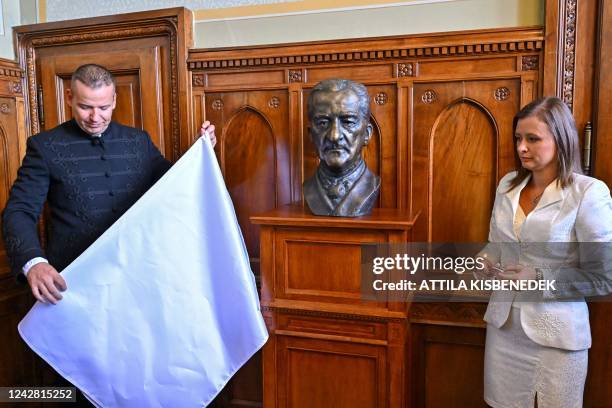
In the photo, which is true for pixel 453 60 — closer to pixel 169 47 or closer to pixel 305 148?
pixel 305 148

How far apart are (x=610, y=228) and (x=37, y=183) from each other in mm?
1976

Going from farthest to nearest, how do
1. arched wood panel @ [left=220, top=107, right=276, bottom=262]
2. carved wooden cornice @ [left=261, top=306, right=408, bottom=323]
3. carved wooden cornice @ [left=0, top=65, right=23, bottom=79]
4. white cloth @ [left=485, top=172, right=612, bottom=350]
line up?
carved wooden cornice @ [left=0, top=65, right=23, bottom=79] → arched wood panel @ [left=220, top=107, right=276, bottom=262] → carved wooden cornice @ [left=261, top=306, right=408, bottom=323] → white cloth @ [left=485, top=172, right=612, bottom=350]

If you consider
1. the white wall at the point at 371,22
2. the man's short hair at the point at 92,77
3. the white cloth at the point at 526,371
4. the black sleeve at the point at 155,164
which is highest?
the white wall at the point at 371,22

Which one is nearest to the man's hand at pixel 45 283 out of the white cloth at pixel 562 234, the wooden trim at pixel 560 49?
the white cloth at pixel 562 234

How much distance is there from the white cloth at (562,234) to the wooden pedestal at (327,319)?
384 mm

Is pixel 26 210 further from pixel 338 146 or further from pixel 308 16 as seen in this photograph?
pixel 308 16

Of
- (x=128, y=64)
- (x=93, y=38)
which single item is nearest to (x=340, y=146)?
(x=128, y=64)

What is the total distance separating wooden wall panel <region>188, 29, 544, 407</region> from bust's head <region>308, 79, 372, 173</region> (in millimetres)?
341

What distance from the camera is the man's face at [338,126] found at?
1.82 meters

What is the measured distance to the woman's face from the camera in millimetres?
1554

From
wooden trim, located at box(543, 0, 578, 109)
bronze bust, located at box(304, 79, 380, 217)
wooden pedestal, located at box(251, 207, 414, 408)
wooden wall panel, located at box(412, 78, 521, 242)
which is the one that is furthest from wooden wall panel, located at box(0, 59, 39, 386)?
wooden trim, located at box(543, 0, 578, 109)

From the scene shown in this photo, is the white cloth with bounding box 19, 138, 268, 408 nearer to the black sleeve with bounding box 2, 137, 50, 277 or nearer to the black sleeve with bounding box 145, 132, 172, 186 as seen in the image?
the black sleeve with bounding box 2, 137, 50, 277

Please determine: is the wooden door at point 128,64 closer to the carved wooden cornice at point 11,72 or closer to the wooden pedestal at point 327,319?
the carved wooden cornice at point 11,72

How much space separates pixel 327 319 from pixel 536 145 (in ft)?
3.00
